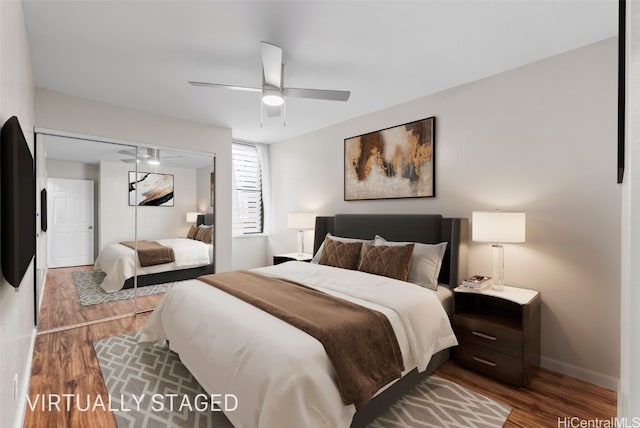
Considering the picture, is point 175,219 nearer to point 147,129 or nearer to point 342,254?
point 147,129

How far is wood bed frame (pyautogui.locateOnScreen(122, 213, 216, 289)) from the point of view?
3.77 meters

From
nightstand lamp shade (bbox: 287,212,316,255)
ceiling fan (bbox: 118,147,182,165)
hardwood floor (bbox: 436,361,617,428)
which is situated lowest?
hardwood floor (bbox: 436,361,617,428)

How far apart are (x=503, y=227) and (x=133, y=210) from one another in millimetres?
4002

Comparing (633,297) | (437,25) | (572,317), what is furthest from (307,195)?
(633,297)

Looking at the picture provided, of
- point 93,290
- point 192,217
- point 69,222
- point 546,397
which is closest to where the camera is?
point 546,397

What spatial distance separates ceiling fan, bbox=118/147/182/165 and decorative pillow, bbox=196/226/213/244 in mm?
1050

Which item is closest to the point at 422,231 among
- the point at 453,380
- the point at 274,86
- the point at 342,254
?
the point at 342,254

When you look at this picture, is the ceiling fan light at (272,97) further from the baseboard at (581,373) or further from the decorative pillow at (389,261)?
the baseboard at (581,373)

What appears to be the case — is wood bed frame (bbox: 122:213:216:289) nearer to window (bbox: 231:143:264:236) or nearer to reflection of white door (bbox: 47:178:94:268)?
reflection of white door (bbox: 47:178:94:268)

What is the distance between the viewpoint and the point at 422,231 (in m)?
3.12

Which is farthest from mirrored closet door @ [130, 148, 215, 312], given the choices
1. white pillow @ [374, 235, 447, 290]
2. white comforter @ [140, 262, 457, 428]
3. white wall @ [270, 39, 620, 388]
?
white wall @ [270, 39, 620, 388]

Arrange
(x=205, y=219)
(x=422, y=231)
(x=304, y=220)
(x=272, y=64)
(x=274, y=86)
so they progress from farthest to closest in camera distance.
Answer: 1. (x=304, y=220)
2. (x=205, y=219)
3. (x=422, y=231)
4. (x=274, y=86)
5. (x=272, y=64)

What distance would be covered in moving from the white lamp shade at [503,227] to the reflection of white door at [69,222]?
4.06 meters

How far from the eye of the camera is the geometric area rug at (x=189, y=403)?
1.84m
